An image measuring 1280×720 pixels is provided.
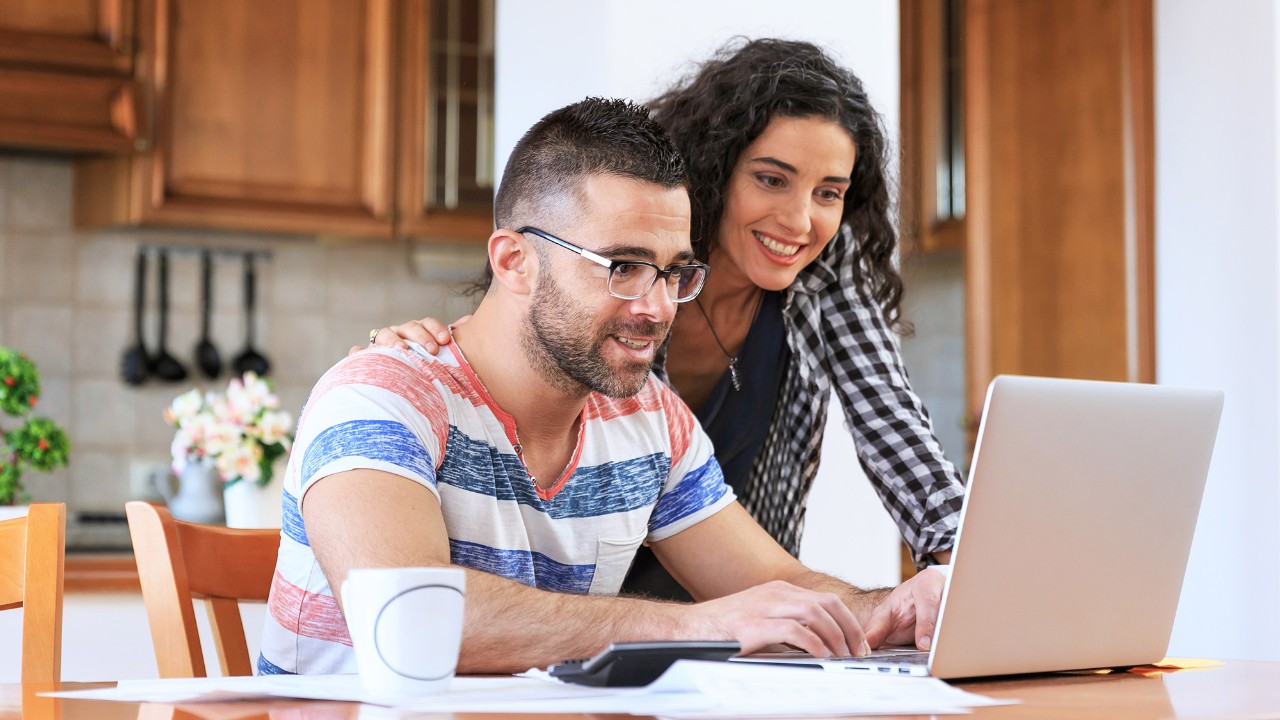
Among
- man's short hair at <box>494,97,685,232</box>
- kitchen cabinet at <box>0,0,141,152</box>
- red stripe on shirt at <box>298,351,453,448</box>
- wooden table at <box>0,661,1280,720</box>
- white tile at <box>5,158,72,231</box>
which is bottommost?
wooden table at <box>0,661,1280,720</box>

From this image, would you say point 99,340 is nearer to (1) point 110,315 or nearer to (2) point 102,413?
(1) point 110,315

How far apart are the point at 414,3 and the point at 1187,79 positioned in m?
1.92

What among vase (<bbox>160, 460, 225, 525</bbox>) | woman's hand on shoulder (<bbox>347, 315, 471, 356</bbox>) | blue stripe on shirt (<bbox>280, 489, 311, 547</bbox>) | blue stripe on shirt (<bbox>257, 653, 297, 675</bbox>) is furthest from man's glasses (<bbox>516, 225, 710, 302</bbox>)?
vase (<bbox>160, 460, 225, 525</bbox>)

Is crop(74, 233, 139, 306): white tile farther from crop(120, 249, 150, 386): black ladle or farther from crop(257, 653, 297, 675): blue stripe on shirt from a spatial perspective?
crop(257, 653, 297, 675): blue stripe on shirt

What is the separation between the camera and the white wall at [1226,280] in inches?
101

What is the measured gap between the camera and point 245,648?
55.2 inches

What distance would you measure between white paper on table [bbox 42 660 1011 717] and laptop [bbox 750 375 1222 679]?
0.08 metres

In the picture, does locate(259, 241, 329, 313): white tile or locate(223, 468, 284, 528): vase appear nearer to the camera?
locate(223, 468, 284, 528): vase

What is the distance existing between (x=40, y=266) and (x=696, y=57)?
212 cm

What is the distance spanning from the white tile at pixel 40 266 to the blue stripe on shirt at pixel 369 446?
2.65 metres

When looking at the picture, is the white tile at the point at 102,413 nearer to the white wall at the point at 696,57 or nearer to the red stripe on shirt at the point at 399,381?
the white wall at the point at 696,57

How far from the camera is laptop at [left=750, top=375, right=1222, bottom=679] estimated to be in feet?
3.21

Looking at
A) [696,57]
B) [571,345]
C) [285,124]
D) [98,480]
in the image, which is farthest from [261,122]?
[571,345]

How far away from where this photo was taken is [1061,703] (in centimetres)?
95
